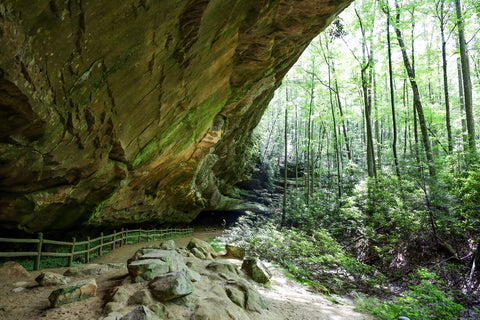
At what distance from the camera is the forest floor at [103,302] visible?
3.69 meters

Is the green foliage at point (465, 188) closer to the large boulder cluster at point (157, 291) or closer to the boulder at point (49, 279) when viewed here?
the large boulder cluster at point (157, 291)

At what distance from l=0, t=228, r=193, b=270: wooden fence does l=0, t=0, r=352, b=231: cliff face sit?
0.83 metres

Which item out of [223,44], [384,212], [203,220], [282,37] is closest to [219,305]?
[223,44]

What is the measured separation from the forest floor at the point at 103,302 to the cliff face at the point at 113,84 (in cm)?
236

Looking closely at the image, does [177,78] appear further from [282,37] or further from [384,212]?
[384,212]

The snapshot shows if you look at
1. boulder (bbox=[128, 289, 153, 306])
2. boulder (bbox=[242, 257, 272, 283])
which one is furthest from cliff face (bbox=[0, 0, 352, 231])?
boulder (bbox=[242, 257, 272, 283])

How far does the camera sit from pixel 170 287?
4.36m

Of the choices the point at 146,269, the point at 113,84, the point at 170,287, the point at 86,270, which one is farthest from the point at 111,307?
the point at 113,84

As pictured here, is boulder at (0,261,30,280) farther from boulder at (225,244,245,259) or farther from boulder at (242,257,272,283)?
boulder at (225,244,245,259)

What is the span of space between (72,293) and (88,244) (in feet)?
17.1

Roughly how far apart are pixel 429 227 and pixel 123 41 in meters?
12.3

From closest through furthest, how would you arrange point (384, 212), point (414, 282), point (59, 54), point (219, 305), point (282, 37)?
point (59, 54)
point (219, 305)
point (414, 282)
point (282, 37)
point (384, 212)

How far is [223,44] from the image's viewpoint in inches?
295

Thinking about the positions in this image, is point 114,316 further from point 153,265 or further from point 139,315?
point 153,265
